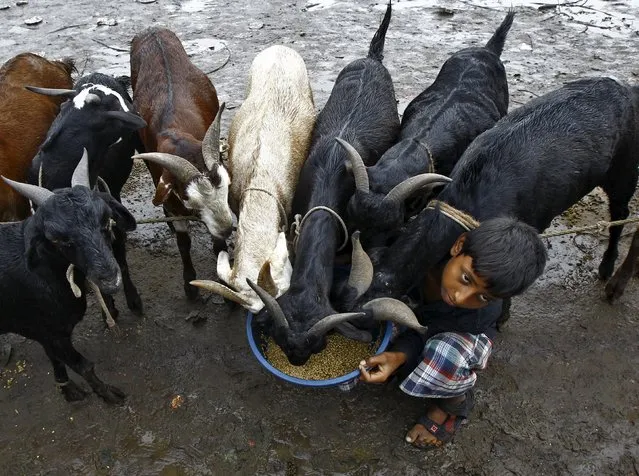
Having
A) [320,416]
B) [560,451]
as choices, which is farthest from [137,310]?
[560,451]

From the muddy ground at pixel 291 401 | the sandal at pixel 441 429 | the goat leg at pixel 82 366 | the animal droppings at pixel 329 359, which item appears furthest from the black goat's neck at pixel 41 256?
the sandal at pixel 441 429

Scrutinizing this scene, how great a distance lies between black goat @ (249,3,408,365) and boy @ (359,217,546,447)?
1.65ft

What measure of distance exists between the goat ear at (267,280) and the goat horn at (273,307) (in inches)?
7.8

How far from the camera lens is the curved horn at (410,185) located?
352cm

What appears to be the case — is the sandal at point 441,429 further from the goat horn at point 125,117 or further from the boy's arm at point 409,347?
the goat horn at point 125,117

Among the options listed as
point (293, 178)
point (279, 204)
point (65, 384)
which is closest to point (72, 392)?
point (65, 384)

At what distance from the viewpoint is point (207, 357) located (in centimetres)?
425

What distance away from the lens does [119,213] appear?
3488mm

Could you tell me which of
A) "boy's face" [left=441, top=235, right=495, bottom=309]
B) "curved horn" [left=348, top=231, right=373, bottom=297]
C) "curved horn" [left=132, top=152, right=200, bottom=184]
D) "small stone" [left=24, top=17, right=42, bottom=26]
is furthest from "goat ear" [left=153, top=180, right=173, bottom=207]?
"small stone" [left=24, top=17, right=42, bottom=26]

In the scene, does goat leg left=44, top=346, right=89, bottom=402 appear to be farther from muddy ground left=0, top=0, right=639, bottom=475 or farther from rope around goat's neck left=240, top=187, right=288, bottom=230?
rope around goat's neck left=240, top=187, right=288, bottom=230

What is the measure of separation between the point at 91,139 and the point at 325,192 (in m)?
2.00

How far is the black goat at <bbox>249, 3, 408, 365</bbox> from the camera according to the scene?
3.07 m

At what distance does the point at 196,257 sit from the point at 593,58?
679 centimetres

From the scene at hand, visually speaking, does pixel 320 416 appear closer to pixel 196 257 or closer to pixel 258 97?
pixel 196 257
